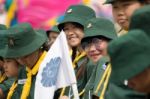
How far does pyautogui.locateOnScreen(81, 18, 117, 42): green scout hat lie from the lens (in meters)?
4.24

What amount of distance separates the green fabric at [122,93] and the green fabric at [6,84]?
2285 mm

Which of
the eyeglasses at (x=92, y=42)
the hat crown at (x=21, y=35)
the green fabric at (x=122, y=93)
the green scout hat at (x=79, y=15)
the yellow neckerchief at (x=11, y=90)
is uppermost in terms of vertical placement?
the green scout hat at (x=79, y=15)

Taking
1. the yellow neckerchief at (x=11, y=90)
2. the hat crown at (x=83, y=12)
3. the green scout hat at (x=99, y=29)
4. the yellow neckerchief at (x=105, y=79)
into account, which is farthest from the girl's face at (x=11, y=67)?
the yellow neckerchief at (x=105, y=79)

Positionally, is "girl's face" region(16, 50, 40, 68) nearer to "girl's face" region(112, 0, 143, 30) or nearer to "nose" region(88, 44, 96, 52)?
"nose" region(88, 44, 96, 52)

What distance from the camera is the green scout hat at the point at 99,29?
167 inches

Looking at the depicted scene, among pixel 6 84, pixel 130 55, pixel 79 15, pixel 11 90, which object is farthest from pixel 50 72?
pixel 130 55

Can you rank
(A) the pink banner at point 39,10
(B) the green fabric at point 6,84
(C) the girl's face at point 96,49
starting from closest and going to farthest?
(C) the girl's face at point 96,49 → (B) the green fabric at point 6,84 → (A) the pink banner at point 39,10

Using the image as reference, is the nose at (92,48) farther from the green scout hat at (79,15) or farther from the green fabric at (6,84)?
the green fabric at (6,84)

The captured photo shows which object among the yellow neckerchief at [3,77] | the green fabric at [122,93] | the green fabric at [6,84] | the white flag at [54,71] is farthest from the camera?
the yellow neckerchief at [3,77]

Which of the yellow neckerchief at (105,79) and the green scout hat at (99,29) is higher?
the green scout hat at (99,29)

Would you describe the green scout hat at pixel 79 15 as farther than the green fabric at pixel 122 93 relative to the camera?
Yes

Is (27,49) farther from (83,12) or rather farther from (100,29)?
(83,12)

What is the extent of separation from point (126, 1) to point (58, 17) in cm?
487

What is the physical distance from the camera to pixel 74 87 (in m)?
3.83
